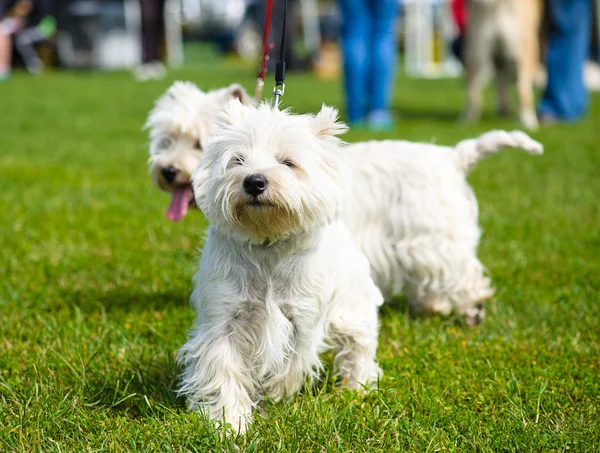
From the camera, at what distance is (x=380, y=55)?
891cm

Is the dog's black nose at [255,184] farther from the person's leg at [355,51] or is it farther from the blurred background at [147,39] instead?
the blurred background at [147,39]

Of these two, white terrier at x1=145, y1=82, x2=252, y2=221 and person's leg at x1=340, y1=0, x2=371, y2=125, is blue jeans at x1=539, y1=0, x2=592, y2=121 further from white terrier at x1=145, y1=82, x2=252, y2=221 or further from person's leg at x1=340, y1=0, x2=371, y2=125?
white terrier at x1=145, y1=82, x2=252, y2=221

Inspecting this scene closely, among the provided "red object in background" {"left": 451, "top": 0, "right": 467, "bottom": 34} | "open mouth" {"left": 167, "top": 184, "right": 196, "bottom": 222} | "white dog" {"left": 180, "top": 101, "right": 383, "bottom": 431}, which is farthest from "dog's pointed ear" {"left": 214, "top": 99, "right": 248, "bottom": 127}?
"red object in background" {"left": 451, "top": 0, "right": 467, "bottom": 34}

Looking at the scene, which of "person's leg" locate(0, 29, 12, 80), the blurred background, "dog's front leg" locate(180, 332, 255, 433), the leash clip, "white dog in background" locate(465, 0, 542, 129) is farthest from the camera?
the blurred background

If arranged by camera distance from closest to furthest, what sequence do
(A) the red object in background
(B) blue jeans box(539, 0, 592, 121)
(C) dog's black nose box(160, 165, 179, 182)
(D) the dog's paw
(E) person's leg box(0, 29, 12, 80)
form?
(C) dog's black nose box(160, 165, 179, 182)
(D) the dog's paw
(B) blue jeans box(539, 0, 592, 121)
(A) the red object in background
(E) person's leg box(0, 29, 12, 80)

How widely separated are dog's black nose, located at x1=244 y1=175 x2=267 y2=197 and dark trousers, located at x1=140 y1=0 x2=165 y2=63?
17800 mm

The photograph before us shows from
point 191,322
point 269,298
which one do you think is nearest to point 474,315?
point 191,322

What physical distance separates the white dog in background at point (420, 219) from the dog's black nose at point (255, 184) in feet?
4.35

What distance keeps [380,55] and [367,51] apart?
19 cm

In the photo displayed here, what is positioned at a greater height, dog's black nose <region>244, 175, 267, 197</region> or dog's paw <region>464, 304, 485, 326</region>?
dog's black nose <region>244, 175, 267, 197</region>

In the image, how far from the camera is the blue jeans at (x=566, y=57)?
1050cm

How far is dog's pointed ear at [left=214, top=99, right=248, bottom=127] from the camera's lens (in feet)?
8.95

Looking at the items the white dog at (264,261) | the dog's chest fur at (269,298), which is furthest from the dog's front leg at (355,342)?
the dog's chest fur at (269,298)

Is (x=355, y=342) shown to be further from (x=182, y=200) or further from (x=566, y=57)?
(x=566, y=57)
